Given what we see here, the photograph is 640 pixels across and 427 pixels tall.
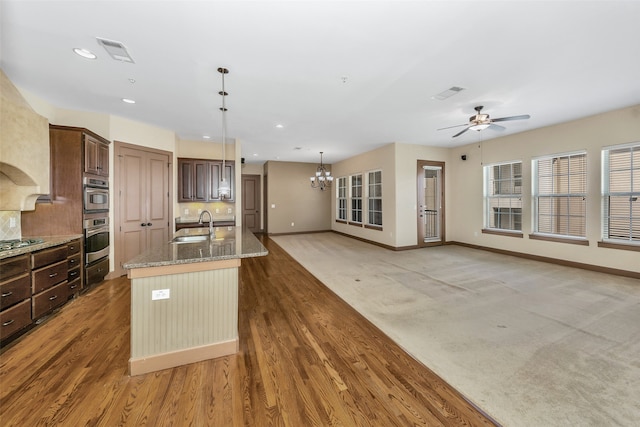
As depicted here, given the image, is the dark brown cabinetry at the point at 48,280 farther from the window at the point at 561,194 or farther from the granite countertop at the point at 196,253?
the window at the point at 561,194

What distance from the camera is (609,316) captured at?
115 inches

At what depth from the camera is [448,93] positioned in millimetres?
3561

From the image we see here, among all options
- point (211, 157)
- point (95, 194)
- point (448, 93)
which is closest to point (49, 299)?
point (95, 194)

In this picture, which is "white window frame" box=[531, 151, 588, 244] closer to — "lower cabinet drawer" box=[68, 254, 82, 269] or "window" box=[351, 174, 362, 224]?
"window" box=[351, 174, 362, 224]

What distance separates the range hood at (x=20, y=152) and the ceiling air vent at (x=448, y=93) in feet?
16.6

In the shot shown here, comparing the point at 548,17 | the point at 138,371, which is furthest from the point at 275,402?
the point at 548,17

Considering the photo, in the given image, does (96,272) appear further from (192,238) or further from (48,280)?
(192,238)

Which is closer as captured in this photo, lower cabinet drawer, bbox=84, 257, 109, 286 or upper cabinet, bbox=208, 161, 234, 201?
lower cabinet drawer, bbox=84, 257, 109, 286

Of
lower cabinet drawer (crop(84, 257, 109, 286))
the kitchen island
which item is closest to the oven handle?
lower cabinet drawer (crop(84, 257, 109, 286))

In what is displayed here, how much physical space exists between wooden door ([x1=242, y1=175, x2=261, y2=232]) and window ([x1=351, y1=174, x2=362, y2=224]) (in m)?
3.85

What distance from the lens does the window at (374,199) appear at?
7543 mm

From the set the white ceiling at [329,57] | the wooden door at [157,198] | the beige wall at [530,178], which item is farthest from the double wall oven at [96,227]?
the beige wall at [530,178]

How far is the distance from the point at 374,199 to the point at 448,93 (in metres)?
4.38

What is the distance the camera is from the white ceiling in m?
2.02
